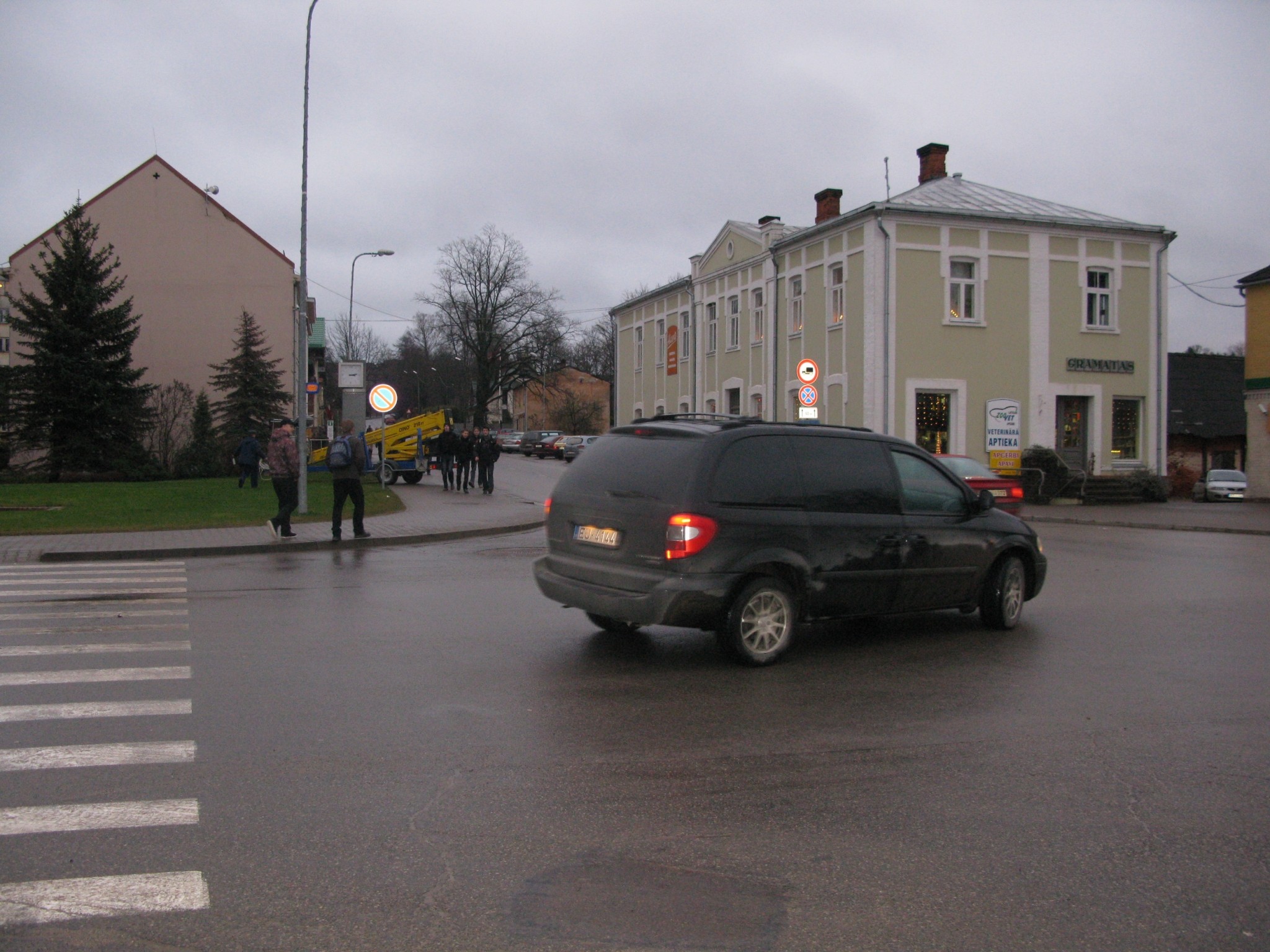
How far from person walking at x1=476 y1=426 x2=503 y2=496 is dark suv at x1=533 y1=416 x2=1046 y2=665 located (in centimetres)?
2039

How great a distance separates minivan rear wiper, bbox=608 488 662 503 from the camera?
287 inches

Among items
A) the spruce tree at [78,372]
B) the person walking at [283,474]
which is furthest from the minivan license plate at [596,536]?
the spruce tree at [78,372]

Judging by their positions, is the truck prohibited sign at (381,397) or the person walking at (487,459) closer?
the truck prohibited sign at (381,397)

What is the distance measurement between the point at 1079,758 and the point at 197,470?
36058 mm

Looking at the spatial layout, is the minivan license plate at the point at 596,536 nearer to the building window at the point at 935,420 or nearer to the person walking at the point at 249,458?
the person walking at the point at 249,458

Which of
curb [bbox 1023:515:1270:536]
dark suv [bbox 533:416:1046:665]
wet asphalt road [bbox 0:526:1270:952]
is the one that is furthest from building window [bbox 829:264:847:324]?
wet asphalt road [bbox 0:526:1270:952]

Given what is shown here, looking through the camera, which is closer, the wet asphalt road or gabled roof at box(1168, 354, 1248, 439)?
the wet asphalt road

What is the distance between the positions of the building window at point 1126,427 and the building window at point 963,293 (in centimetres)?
590

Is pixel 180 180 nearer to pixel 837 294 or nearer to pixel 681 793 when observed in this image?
pixel 837 294

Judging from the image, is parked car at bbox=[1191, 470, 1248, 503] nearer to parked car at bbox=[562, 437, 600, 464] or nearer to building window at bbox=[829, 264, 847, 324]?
building window at bbox=[829, 264, 847, 324]

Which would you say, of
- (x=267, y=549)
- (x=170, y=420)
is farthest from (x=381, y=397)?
(x=170, y=420)

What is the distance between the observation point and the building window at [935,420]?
3180 centimetres

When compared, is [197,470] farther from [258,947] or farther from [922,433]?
[258,947]

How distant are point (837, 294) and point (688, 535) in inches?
1105
